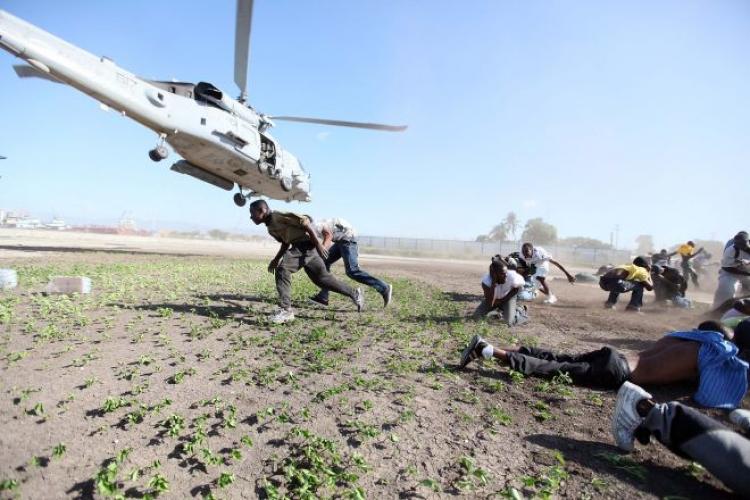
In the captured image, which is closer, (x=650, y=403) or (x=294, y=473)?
(x=294, y=473)

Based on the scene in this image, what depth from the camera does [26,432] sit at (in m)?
2.65

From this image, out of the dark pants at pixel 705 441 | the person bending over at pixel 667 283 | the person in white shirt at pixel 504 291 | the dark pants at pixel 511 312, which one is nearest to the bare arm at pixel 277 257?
the person in white shirt at pixel 504 291

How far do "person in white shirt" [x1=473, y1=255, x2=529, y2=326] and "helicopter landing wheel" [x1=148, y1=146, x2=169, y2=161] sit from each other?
10505 millimetres

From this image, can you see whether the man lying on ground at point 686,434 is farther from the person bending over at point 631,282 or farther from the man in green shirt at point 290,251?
the person bending over at point 631,282

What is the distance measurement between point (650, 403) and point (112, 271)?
12237 mm

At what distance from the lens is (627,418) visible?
2.57 meters

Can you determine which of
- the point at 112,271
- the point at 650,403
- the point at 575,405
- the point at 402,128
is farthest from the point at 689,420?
the point at 402,128

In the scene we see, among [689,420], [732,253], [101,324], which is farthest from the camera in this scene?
[732,253]

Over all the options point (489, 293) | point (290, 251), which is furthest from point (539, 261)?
point (290, 251)

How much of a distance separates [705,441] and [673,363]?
155 centimetres

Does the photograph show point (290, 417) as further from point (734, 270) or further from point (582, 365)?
point (734, 270)

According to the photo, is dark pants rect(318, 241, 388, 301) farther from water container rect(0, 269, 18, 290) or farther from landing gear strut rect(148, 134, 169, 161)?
landing gear strut rect(148, 134, 169, 161)

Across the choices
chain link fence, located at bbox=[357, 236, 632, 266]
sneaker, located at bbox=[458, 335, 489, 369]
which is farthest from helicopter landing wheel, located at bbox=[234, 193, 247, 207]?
chain link fence, located at bbox=[357, 236, 632, 266]

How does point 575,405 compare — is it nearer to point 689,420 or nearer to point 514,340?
point 689,420
